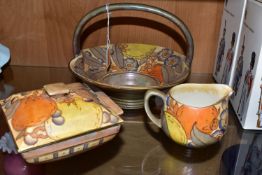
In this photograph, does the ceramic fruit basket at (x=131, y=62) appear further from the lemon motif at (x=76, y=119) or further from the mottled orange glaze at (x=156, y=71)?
the lemon motif at (x=76, y=119)

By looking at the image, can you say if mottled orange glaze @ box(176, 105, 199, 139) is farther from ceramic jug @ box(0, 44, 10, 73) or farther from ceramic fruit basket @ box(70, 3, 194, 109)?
ceramic jug @ box(0, 44, 10, 73)

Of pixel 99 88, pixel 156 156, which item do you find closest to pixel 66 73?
pixel 99 88

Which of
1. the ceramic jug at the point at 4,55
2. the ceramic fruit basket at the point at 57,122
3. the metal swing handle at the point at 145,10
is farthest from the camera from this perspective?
the ceramic jug at the point at 4,55

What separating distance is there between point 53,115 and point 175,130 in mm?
168

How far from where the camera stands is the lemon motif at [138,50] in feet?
2.17

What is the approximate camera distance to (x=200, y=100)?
508mm

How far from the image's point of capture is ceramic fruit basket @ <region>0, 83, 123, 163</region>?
37 centimetres

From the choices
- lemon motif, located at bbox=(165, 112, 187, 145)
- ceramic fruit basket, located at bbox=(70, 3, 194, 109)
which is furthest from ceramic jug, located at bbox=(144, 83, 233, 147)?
ceramic fruit basket, located at bbox=(70, 3, 194, 109)

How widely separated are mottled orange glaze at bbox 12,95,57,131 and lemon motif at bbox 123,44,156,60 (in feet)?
0.93

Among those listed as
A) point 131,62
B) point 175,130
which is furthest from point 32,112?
point 131,62

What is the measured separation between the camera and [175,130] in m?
0.45

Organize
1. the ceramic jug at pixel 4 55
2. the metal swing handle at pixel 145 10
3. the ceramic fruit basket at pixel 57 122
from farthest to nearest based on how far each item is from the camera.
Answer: the ceramic jug at pixel 4 55
the metal swing handle at pixel 145 10
the ceramic fruit basket at pixel 57 122

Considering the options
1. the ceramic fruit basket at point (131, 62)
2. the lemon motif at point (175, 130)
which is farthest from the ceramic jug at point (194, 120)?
the ceramic fruit basket at point (131, 62)

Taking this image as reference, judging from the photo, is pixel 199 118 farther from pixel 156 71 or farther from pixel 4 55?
pixel 4 55
